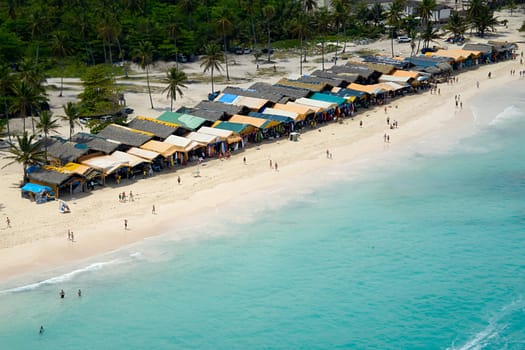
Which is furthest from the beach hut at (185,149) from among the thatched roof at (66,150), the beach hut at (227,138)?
the thatched roof at (66,150)

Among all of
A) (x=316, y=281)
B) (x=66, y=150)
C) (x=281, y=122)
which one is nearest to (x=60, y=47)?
(x=66, y=150)

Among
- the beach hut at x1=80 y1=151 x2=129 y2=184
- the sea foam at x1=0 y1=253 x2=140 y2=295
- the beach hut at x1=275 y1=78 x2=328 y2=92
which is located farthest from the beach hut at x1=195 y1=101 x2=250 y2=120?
the sea foam at x1=0 y1=253 x2=140 y2=295

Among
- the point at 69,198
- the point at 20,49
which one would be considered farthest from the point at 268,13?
the point at 69,198

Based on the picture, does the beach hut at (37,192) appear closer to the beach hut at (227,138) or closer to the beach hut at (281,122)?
the beach hut at (227,138)

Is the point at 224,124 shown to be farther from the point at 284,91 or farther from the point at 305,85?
the point at 305,85

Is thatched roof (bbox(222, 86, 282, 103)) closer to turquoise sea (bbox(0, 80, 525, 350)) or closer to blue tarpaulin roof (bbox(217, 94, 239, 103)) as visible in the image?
blue tarpaulin roof (bbox(217, 94, 239, 103))

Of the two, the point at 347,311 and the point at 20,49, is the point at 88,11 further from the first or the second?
the point at 347,311
